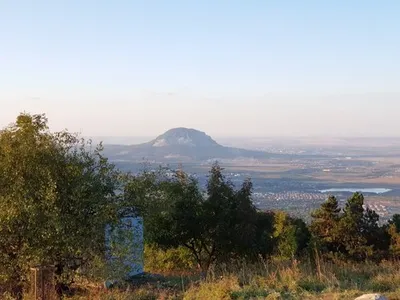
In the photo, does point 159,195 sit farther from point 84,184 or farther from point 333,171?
point 333,171

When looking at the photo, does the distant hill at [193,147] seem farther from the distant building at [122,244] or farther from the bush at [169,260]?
the distant building at [122,244]

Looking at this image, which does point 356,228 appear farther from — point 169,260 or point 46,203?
point 46,203

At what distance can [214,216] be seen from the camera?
24.7 metres

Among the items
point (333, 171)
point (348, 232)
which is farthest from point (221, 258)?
point (333, 171)

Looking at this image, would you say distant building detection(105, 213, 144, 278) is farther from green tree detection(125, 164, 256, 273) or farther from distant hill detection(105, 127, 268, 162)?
distant hill detection(105, 127, 268, 162)

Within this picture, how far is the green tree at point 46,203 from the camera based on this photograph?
1177 centimetres

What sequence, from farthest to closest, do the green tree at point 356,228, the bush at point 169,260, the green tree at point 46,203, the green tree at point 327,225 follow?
the green tree at point 327,225 → the bush at point 169,260 → the green tree at point 356,228 → the green tree at point 46,203

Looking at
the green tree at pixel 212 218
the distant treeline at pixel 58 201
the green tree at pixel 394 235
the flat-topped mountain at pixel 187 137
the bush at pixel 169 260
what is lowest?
the bush at pixel 169 260

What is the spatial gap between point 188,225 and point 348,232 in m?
8.60

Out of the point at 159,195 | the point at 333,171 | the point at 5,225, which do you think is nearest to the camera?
the point at 5,225

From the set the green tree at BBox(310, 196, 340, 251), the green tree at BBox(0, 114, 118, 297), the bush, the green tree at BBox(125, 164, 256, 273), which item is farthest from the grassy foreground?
the green tree at BBox(310, 196, 340, 251)

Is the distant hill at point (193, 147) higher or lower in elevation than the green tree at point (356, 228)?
higher

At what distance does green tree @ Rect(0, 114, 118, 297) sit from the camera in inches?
463

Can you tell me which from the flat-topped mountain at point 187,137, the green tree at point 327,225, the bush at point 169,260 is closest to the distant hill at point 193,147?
the flat-topped mountain at point 187,137
